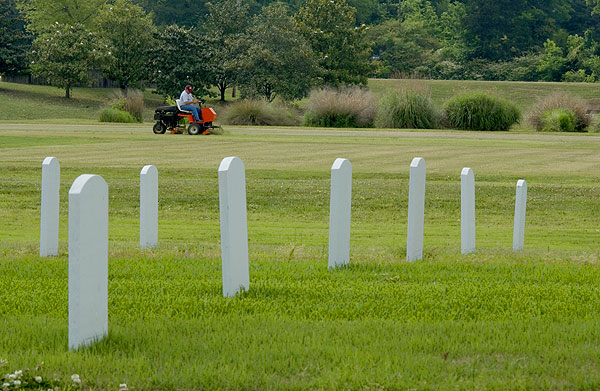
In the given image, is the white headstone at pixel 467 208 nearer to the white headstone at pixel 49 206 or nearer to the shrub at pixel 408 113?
the white headstone at pixel 49 206

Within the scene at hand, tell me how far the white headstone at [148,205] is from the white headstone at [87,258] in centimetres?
436

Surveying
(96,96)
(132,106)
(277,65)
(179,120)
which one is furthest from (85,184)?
(96,96)

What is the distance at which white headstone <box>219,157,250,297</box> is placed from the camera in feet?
21.2

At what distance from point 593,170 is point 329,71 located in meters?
46.7

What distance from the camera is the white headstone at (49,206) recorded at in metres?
9.26

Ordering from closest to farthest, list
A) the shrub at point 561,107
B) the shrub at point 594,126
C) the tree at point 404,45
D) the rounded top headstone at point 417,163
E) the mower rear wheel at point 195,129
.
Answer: the rounded top headstone at point 417,163 < the mower rear wheel at point 195,129 < the shrub at point 594,126 < the shrub at point 561,107 < the tree at point 404,45

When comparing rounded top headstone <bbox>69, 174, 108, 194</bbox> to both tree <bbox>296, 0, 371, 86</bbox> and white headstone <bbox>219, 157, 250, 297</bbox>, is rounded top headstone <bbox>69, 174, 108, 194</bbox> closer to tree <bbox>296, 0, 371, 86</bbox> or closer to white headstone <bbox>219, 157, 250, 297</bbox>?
white headstone <bbox>219, 157, 250, 297</bbox>

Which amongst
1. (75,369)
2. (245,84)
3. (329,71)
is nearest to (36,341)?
(75,369)

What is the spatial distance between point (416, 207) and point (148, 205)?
3.03 meters

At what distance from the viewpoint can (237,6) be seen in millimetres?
75125

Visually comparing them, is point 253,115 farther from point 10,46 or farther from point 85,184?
point 85,184

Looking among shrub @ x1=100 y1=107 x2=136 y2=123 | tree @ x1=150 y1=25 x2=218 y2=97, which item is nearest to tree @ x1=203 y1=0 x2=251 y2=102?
tree @ x1=150 y1=25 x2=218 y2=97

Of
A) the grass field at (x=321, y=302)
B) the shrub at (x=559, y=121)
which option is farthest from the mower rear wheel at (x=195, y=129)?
the shrub at (x=559, y=121)

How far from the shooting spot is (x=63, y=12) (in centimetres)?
8031
